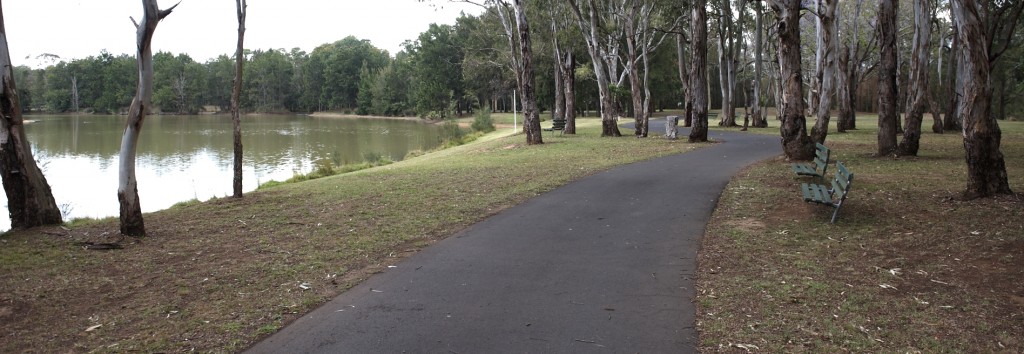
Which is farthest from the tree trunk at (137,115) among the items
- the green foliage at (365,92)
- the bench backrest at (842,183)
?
the green foliage at (365,92)

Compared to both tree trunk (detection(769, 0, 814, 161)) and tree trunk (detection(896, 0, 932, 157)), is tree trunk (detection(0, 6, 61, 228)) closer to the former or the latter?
tree trunk (detection(769, 0, 814, 161))

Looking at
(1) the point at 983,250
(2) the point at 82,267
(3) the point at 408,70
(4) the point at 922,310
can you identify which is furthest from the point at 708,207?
(3) the point at 408,70

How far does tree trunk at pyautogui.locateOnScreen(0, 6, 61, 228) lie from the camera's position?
859 cm

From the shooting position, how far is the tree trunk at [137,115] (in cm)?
802

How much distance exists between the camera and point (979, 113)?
8.86m

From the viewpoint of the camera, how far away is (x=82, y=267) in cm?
702

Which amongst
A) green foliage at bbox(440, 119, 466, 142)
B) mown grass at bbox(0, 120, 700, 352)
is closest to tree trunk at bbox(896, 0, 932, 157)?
mown grass at bbox(0, 120, 700, 352)

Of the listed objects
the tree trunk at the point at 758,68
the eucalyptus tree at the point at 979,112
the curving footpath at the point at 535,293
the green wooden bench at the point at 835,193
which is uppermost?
the tree trunk at the point at 758,68

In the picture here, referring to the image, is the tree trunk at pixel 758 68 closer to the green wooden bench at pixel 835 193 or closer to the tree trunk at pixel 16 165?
the green wooden bench at pixel 835 193

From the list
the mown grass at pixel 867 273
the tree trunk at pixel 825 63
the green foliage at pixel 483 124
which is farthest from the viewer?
the green foliage at pixel 483 124

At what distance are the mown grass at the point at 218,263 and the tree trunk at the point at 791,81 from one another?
604 centimetres

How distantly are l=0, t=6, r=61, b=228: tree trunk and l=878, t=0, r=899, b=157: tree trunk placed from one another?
16703mm

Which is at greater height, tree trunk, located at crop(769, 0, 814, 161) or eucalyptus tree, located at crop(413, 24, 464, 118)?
eucalyptus tree, located at crop(413, 24, 464, 118)

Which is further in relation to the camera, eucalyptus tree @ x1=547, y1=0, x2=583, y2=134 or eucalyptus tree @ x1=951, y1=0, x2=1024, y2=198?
eucalyptus tree @ x1=547, y1=0, x2=583, y2=134
